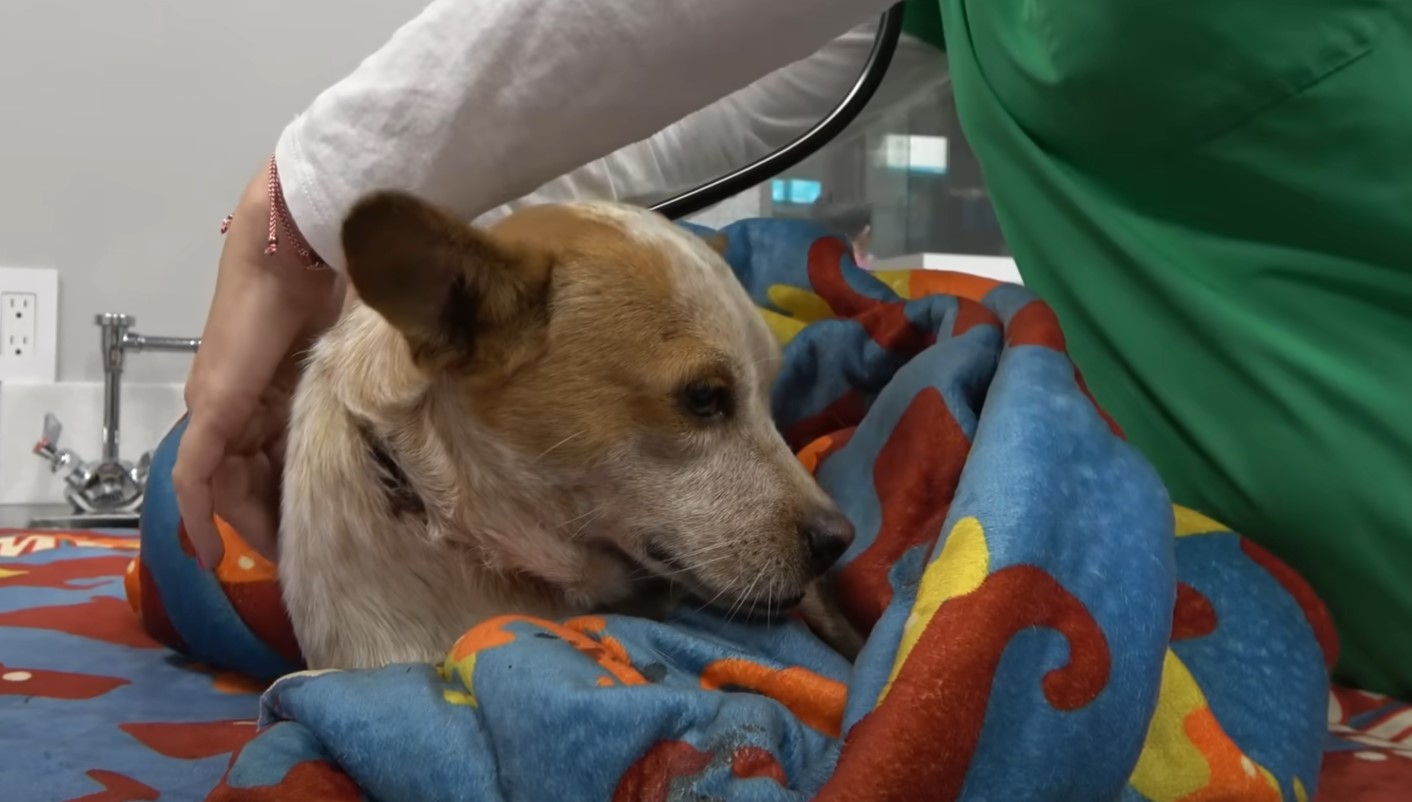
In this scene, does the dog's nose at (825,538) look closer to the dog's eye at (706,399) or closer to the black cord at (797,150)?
the dog's eye at (706,399)

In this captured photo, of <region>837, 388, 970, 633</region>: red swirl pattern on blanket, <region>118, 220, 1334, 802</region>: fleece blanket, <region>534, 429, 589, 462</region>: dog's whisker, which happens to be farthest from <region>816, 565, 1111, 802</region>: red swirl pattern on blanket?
<region>534, 429, 589, 462</region>: dog's whisker

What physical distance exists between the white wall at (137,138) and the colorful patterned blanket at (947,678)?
1.87m

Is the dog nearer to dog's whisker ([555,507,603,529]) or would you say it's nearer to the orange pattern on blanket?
dog's whisker ([555,507,603,529])

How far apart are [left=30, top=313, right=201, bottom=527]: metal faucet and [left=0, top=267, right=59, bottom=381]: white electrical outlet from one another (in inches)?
4.1

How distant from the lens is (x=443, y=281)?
2.56 ft

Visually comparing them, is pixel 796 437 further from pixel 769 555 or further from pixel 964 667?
pixel 964 667

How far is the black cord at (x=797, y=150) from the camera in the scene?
55.0 inches

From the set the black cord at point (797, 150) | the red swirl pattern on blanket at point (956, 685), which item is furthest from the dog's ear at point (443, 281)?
the black cord at point (797, 150)

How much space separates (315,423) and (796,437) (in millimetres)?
452

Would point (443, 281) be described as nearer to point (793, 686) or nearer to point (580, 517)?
point (580, 517)

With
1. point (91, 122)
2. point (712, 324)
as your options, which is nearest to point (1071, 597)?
point (712, 324)

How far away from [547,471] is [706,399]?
0.45 ft

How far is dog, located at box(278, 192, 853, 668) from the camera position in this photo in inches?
32.6

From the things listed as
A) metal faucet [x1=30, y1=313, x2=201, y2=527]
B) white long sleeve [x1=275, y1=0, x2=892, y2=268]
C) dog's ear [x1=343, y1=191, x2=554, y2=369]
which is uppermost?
white long sleeve [x1=275, y1=0, x2=892, y2=268]
